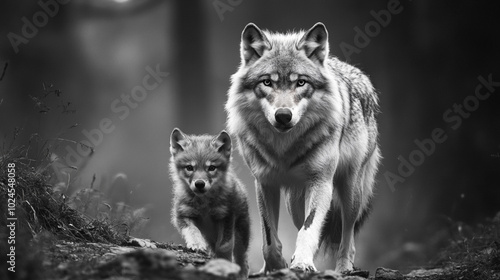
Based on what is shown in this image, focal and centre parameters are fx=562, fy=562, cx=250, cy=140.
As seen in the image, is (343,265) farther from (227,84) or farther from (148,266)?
(227,84)

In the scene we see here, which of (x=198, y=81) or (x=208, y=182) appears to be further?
(x=198, y=81)

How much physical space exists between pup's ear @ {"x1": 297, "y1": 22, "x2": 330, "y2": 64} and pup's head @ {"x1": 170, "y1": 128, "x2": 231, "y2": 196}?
4.13 ft

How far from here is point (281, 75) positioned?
16.2 ft

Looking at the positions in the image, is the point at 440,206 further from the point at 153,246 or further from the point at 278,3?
the point at 153,246

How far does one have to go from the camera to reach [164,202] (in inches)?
380

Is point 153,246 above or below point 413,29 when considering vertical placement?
below

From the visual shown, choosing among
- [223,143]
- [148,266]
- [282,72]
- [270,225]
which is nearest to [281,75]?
[282,72]

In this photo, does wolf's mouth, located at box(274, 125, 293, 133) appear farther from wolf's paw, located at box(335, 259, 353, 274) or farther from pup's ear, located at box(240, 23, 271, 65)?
wolf's paw, located at box(335, 259, 353, 274)

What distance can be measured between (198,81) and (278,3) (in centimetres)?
205

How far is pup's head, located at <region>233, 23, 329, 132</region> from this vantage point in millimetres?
4691

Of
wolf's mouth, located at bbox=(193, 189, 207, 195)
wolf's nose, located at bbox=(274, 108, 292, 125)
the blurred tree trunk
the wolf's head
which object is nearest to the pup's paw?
wolf's mouth, located at bbox=(193, 189, 207, 195)

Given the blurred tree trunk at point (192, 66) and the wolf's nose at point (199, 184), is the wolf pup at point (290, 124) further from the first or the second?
the blurred tree trunk at point (192, 66)

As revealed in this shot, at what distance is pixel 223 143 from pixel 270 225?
106cm

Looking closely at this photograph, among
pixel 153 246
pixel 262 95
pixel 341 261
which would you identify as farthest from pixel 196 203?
pixel 341 261
